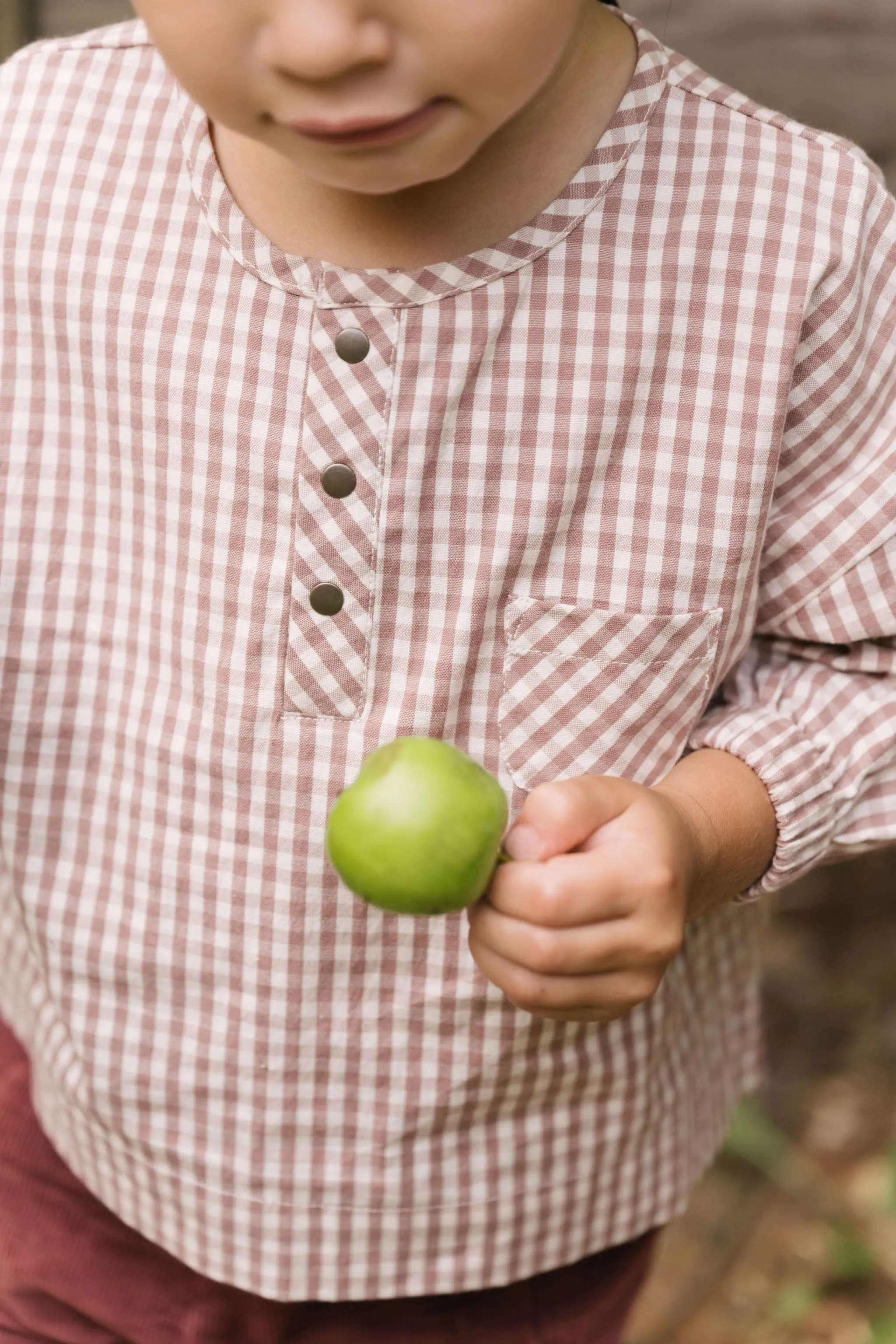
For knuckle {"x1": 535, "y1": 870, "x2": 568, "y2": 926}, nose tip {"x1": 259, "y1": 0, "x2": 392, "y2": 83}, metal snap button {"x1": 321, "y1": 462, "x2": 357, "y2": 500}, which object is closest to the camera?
nose tip {"x1": 259, "y1": 0, "x2": 392, "y2": 83}

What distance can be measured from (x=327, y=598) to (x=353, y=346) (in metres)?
0.14

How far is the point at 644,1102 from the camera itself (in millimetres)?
919

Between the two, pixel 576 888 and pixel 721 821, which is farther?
pixel 721 821

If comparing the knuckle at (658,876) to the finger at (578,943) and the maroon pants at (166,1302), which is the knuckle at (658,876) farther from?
the maroon pants at (166,1302)

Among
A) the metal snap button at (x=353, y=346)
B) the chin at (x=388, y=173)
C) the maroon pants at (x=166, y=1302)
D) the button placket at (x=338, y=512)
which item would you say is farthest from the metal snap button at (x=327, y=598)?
the maroon pants at (x=166, y=1302)

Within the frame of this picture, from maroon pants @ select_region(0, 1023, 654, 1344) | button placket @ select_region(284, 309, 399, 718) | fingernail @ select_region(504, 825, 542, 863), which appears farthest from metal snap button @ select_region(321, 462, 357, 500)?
maroon pants @ select_region(0, 1023, 654, 1344)

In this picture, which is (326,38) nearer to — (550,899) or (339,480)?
(339,480)

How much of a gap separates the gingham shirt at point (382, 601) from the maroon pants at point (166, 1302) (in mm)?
59

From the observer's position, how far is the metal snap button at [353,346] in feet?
2.44

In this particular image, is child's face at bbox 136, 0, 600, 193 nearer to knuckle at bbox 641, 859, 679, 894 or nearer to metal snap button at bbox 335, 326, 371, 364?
metal snap button at bbox 335, 326, 371, 364

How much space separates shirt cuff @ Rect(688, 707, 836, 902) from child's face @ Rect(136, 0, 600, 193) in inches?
14.8

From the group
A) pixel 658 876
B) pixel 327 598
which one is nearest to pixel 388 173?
pixel 327 598

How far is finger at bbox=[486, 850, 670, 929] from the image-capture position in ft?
2.15

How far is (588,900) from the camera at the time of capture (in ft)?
2.17
